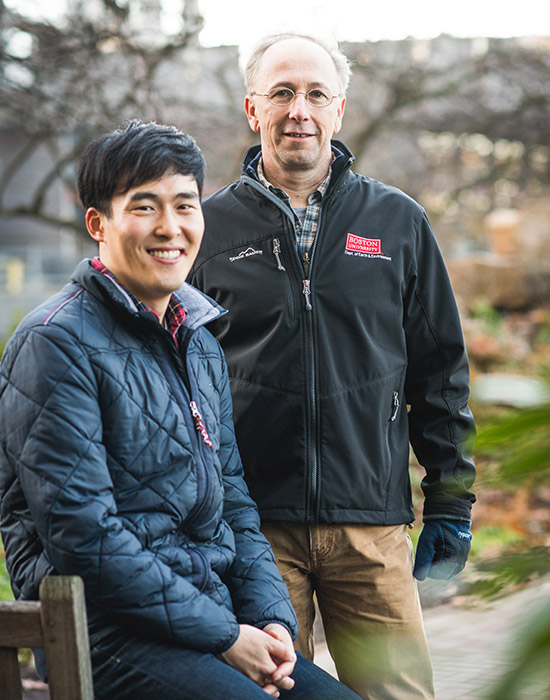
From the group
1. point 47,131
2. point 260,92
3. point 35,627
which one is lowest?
point 35,627

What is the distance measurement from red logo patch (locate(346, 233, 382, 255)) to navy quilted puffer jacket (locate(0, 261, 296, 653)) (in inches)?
28.1

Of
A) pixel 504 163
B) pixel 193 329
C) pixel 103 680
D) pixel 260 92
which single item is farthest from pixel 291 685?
pixel 504 163

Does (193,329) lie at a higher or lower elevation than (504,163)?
lower

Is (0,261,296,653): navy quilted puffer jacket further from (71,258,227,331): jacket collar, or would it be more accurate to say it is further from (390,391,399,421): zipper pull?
(390,391,399,421): zipper pull

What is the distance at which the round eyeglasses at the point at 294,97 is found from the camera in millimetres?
2680

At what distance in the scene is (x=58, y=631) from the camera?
149 centimetres

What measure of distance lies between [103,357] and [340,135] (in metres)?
10.9

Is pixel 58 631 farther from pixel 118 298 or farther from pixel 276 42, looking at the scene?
pixel 276 42

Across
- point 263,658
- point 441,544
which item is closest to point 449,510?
point 441,544

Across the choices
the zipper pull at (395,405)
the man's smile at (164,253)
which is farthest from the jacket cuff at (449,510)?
the man's smile at (164,253)

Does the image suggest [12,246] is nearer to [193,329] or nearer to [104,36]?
[104,36]

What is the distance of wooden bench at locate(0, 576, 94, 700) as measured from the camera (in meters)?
1.47

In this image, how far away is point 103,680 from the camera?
1.89m

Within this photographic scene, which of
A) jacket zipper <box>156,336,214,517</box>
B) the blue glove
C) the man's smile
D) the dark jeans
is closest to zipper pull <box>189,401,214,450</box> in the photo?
jacket zipper <box>156,336,214,517</box>
